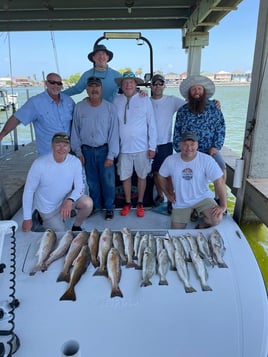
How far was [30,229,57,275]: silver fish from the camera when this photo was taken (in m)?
2.26

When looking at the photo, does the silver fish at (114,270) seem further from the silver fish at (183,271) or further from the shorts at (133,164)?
the shorts at (133,164)

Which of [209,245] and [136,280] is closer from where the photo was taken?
[136,280]

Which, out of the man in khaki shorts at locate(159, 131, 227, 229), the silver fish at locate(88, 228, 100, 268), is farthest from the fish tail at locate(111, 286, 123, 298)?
the man in khaki shorts at locate(159, 131, 227, 229)

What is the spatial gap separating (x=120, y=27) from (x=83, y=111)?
155 inches

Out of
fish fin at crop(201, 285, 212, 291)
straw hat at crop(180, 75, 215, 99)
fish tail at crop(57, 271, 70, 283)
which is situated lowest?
fish tail at crop(57, 271, 70, 283)

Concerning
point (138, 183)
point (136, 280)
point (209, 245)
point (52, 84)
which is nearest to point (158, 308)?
point (136, 280)

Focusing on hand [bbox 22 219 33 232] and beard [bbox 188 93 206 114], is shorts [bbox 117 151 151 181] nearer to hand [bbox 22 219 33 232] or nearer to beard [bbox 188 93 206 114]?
beard [bbox 188 93 206 114]

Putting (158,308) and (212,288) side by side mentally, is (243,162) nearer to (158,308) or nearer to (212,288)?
(212,288)

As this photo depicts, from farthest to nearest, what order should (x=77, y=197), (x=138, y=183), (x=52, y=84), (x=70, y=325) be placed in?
(x=138, y=183) < (x=52, y=84) < (x=77, y=197) < (x=70, y=325)

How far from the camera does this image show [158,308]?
1.98 m

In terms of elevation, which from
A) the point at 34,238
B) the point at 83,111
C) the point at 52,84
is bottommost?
the point at 34,238

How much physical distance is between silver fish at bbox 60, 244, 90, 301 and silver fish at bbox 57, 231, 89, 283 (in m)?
0.04

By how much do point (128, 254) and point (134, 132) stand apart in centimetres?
138

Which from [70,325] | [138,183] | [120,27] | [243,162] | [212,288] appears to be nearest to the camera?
[70,325]
